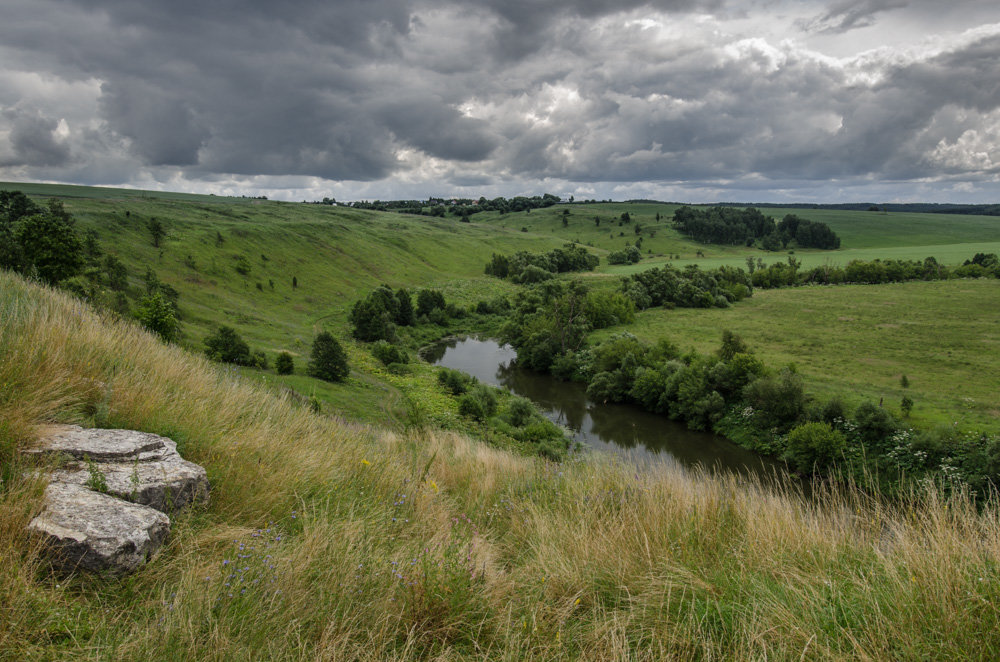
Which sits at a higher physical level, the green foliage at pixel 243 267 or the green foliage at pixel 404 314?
the green foliage at pixel 243 267

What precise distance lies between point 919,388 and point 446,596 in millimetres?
44985

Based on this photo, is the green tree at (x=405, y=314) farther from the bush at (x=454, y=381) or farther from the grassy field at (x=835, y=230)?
the grassy field at (x=835, y=230)

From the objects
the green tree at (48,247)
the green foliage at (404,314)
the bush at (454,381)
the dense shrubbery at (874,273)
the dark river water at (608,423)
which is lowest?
the dark river water at (608,423)

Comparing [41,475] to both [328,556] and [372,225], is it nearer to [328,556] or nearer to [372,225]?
[328,556]

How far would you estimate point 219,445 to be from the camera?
5008 mm

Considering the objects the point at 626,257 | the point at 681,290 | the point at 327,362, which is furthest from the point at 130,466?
the point at 626,257

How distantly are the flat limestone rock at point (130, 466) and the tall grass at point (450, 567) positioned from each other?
7.8 inches

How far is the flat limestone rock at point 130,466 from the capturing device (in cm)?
369

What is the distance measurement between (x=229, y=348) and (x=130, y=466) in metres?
31.1

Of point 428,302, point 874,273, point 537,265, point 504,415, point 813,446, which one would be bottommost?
point 504,415

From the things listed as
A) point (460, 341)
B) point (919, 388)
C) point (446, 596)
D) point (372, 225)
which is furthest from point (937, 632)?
point (372, 225)

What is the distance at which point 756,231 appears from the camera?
16250 centimetres

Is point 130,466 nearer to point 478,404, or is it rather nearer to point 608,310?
point 478,404

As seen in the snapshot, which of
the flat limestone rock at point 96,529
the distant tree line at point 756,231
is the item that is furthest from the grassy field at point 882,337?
the distant tree line at point 756,231
